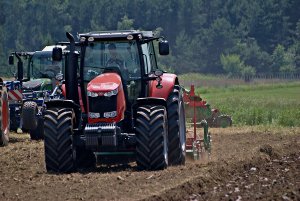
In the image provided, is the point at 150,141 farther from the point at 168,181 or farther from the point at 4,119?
the point at 4,119

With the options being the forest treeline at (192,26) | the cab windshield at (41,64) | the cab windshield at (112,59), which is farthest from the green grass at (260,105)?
the forest treeline at (192,26)

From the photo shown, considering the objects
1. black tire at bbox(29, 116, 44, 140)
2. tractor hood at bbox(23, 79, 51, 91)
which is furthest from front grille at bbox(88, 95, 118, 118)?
tractor hood at bbox(23, 79, 51, 91)

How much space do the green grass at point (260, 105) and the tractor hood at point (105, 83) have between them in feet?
49.1

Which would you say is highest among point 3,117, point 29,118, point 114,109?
point 114,109

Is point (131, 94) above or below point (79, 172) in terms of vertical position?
above

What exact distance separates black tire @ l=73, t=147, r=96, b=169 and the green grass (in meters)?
14.2

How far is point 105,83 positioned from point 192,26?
7537 cm

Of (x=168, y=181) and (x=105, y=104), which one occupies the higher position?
(x=105, y=104)

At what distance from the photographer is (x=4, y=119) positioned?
2027 centimetres

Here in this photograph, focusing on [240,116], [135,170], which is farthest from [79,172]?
[240,116]

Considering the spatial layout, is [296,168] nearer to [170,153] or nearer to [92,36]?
[170,153]

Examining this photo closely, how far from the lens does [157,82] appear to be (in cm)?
1528

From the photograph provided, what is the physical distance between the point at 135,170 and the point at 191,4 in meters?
76.5

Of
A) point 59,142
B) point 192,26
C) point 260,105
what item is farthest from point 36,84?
point 192,26
